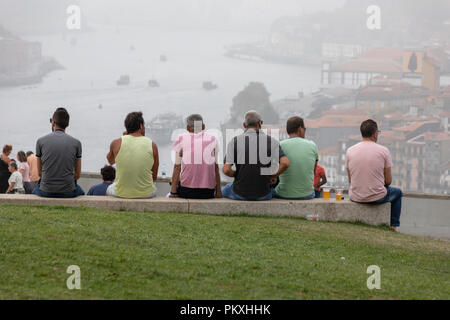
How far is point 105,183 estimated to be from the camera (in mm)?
8039

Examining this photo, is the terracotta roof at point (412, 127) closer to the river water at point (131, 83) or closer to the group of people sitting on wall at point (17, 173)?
the river water at point (131, 83)

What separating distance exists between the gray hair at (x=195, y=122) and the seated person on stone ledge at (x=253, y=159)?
0.40m

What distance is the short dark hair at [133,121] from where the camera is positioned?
7484 millimetres

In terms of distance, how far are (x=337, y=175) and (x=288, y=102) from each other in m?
15.8

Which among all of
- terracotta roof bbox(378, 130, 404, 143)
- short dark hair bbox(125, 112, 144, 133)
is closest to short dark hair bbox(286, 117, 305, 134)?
short dark hair bbox(125, 112, 144, 133)

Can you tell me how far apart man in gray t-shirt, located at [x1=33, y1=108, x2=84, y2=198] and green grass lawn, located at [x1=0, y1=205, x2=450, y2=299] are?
0.47 meters

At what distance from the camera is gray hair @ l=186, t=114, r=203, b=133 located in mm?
7641

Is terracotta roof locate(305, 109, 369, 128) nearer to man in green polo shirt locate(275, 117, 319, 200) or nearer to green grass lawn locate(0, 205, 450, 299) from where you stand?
man in green polo shirt locate(275, 117, 319, 200)

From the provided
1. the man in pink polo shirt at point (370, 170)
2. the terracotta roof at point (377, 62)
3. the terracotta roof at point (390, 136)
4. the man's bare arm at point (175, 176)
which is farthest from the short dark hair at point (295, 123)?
the terracotta roof at point (377, 62)

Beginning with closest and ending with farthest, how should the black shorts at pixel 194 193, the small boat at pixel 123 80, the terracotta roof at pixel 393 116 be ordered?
1. the black shorts at pixel 194 193
2. the terracotta roof at pixel 393 116
3. the small boat at pixel 123 80

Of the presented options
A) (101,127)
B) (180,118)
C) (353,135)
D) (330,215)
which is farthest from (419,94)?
(330,215)

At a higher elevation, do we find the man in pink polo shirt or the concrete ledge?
the man in pink polo shirt

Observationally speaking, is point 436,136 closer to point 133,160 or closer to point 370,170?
point 370,170

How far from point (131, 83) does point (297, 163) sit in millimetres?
105950
